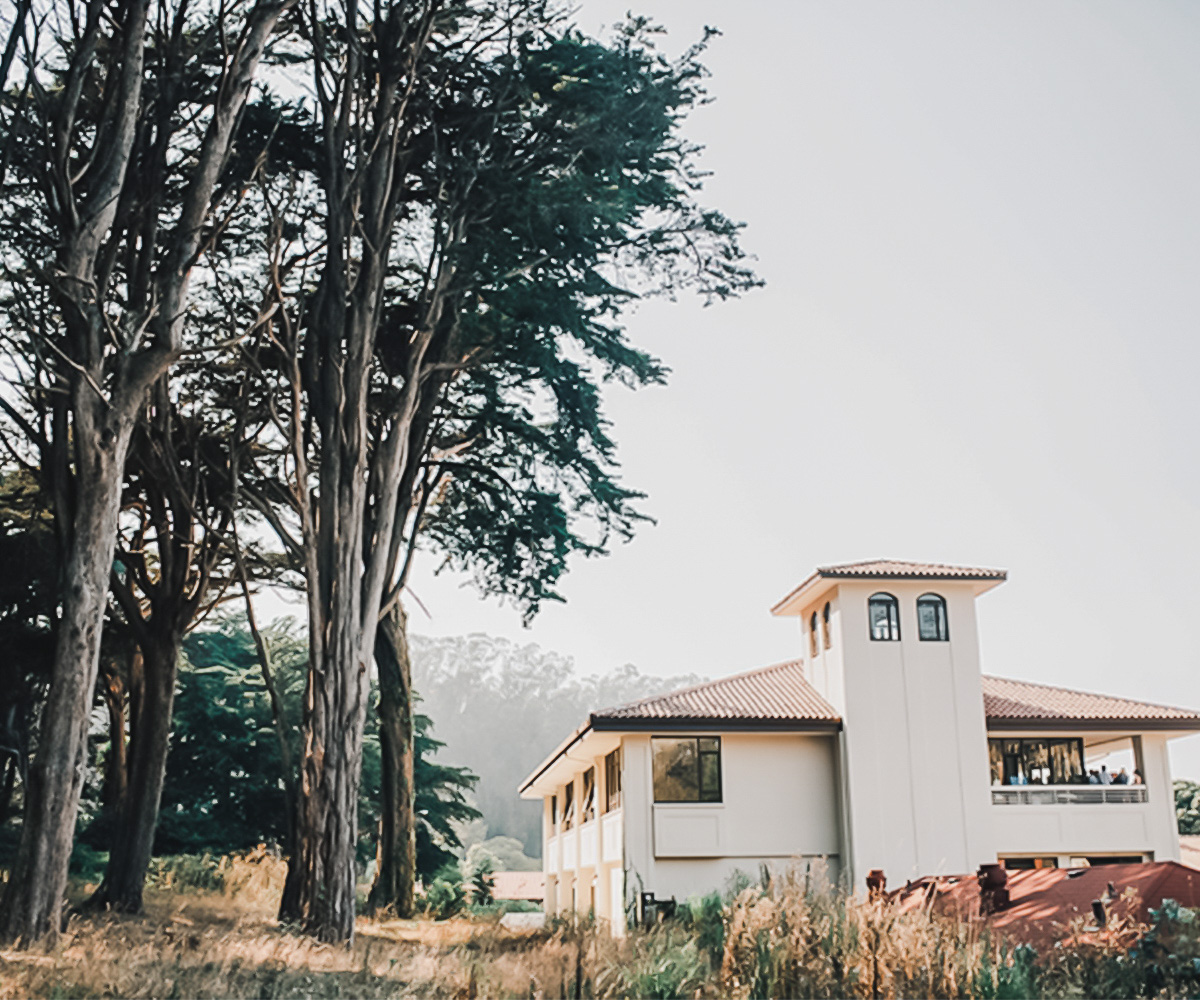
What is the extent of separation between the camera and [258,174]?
659 inches

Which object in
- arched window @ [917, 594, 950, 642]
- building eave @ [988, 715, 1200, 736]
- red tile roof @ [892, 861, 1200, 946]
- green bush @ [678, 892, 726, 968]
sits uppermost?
arched window @ [917, 594, 950, 642]

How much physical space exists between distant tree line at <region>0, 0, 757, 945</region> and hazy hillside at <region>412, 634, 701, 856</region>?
340ft

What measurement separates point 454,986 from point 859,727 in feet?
59.9

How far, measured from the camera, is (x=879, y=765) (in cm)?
2716

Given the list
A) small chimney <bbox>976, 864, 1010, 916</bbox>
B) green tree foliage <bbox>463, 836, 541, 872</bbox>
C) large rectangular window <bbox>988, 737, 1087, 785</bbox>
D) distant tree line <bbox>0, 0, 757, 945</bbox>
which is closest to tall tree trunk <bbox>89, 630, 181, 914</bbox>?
distant tree line <bbox>0, 0, 757, 945</bbox>

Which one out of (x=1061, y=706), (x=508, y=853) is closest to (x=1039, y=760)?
(x=1061, y=706)

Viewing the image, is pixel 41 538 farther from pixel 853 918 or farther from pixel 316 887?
pixel 853 918

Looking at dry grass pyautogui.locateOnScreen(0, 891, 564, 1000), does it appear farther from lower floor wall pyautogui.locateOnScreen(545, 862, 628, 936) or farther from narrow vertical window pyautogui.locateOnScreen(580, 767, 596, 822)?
narrow vertical window pyautogui.locateOnScreen(580, 767, 596, 822)

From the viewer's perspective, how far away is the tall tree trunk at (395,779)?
23.5 meters

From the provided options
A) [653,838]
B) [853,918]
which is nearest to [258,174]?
A: [853,918]

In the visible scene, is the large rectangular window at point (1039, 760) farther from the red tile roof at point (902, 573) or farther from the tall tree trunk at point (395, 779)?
the tall tree trunk at point (395, 779)

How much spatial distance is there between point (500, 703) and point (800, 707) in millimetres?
105926

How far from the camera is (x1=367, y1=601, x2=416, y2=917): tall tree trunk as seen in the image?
23.5m

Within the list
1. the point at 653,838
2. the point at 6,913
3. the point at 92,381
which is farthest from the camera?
the point at 653,838
